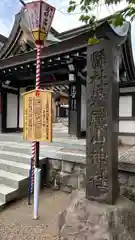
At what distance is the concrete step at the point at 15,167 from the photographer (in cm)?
485

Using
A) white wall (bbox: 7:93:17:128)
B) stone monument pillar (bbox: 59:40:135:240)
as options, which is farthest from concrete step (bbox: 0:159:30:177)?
white wall (bbox: 7:93:17:128)

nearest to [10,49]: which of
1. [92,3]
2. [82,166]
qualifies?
[82,166]

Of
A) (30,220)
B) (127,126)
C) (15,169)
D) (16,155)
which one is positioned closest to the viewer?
(30,220)

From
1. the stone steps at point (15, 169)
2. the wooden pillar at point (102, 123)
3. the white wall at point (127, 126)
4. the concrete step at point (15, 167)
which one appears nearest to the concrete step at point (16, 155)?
the stone steps at point (15, 169)

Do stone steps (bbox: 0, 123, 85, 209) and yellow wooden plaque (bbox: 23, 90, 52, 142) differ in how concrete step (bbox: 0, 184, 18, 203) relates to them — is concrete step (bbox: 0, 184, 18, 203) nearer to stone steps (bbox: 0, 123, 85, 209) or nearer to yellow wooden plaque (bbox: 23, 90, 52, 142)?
stone steps (bbox: 0, 123, 85, 209)

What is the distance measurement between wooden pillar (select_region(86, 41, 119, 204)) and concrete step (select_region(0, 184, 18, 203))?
1.86m

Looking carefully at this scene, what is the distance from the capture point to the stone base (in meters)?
2.64

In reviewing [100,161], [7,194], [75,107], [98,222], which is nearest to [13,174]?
[7,194]

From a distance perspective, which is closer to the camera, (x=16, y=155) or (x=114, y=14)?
(x=114, y=14)

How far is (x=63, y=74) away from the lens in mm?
8508

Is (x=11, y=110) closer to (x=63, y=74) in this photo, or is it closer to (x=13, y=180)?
(x=63, y=74)

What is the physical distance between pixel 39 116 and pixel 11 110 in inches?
261

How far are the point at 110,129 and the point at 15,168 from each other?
9.62ft

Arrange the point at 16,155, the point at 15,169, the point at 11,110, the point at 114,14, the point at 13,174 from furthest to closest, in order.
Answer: the point at 11,110 → the point at 16,155 → the point at 15,169 → the point at 13,174 → the point at 114,14
